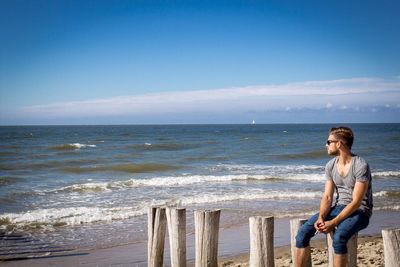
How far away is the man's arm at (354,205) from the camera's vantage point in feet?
14.4

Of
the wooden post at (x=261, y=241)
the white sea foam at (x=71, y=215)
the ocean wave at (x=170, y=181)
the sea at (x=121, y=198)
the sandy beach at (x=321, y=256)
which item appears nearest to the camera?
the wooden post at (x=261, y=241)

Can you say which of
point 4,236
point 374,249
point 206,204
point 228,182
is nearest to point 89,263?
point 4,236

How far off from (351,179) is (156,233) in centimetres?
249

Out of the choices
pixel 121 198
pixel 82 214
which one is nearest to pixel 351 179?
pixel 82 214

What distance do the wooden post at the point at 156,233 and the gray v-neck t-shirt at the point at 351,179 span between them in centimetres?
212

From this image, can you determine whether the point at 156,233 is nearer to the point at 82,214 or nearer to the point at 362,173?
the point at 362,173

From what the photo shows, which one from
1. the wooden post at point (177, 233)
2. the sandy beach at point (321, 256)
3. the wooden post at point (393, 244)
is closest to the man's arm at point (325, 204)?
the wooden post at point (393, 244)

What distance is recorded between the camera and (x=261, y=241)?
4.86 metres

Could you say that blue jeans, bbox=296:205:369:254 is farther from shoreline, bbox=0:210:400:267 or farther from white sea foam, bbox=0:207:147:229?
white sea foam, bbox=0:207:147:229

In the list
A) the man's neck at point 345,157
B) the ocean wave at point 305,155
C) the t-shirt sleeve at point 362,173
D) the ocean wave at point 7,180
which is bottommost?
the ocean wave at point 305,155

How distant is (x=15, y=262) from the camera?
25.9ft

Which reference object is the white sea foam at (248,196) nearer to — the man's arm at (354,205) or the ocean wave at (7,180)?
the ocean wave at (7,180)

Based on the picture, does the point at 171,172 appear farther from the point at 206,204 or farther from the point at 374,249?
the point at 374,249

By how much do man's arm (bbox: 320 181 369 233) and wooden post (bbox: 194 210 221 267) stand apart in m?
1.25
